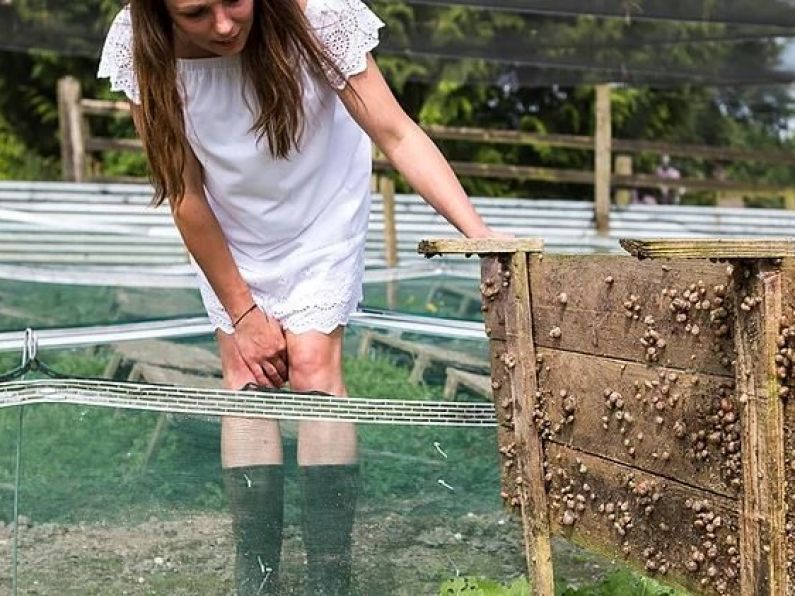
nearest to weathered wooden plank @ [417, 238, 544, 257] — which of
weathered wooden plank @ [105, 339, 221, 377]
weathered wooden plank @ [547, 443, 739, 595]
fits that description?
weathered wooden plank @ [547, 443, 739, 595]

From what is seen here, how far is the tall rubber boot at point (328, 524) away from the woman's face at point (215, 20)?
74 cm

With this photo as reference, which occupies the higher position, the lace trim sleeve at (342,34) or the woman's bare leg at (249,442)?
the lace trim sleeve at (342,34)

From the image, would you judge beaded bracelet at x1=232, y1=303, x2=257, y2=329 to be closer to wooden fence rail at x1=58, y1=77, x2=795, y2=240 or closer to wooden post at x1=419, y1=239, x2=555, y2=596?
wooden post at x1=419, y1=239, x2=555, y2=596

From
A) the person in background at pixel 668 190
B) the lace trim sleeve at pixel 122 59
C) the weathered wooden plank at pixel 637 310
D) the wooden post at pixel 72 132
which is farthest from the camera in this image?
the person in background at pixel 668 190

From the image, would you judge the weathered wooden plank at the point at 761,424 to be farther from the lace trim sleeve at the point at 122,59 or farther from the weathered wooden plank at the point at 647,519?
the lace trim sleeve at the point at 122,59

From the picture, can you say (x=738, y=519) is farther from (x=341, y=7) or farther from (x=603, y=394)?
(x=341, y=7)

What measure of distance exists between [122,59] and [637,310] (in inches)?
41.1

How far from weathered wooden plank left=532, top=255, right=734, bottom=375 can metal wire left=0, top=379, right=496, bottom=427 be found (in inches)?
19.8

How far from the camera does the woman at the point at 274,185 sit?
2.03 meters

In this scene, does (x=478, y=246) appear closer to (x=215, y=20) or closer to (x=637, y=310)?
(x=637, y=310)

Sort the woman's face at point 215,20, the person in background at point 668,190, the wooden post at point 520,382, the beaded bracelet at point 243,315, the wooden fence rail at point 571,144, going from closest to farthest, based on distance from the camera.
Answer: the wooden post at point 520,382, the woman's face at point 215,20, the beaded bracelet at point 243,315, the wooden fence rail at point 571,144, the person in background at point 668,190

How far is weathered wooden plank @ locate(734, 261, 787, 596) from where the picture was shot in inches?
52.6

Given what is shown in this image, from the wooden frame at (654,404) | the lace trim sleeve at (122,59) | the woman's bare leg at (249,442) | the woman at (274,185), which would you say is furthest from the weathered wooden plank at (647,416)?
the lace trim sleeve at (122,59)

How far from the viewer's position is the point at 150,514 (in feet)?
7.39
